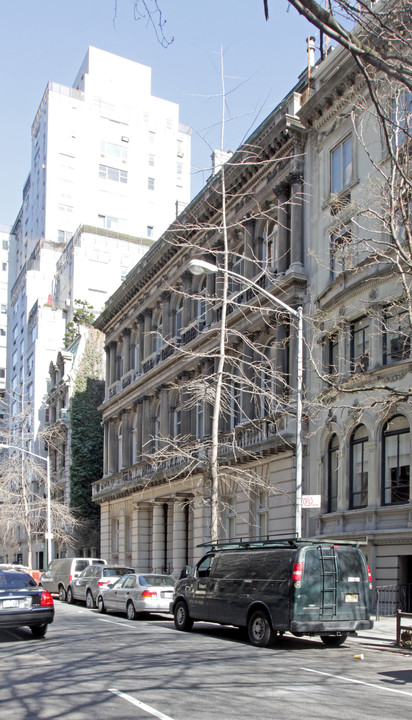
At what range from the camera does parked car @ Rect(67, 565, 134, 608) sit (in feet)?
87.5

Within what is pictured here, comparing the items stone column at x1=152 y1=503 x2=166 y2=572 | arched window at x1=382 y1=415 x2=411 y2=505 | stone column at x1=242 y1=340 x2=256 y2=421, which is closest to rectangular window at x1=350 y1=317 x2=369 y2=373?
arched window at x1=382 y1=415 x2=411 y2=505

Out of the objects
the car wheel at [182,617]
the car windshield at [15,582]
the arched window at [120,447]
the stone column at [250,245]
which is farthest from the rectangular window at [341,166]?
the arched window at [120,447]

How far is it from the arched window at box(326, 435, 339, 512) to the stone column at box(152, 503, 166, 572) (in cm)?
1725

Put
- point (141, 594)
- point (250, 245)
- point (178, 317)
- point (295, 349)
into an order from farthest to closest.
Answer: point (178, 317) → point (250, 245) → point (295, 349) → point (141, 594)

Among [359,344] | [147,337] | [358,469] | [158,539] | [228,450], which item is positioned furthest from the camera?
[147,337]

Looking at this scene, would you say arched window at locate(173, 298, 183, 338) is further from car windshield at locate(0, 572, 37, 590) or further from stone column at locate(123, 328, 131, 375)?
car windshield at locate(0, 572, 37, 590)

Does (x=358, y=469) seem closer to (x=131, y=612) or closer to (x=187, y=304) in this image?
(x=131, y=612)

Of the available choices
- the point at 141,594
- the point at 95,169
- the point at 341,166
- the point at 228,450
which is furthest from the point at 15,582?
the point at 95,169

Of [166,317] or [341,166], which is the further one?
[166,317]

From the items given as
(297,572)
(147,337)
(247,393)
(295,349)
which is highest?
(147,337)

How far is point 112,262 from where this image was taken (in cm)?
7162

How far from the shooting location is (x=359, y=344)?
24.0m

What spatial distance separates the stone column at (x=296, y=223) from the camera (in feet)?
91.6

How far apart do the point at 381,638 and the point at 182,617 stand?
468 cm
